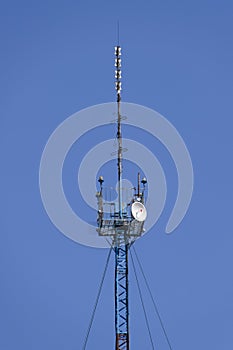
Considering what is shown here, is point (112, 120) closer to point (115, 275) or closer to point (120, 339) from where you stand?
point (115, 275)

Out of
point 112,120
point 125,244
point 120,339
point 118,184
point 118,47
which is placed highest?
point 118,47

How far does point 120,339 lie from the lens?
8531cm

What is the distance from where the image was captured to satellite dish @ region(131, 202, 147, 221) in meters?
84.2

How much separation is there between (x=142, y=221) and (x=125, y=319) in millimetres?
8835

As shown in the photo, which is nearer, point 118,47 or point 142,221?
point 142,221

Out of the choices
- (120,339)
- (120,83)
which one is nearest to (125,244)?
(120,339)

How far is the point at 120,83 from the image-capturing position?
300 ft

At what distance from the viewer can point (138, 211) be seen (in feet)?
277

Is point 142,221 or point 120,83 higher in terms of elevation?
point 120,83

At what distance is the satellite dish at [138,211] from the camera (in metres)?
84.2

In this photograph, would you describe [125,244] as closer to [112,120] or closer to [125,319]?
[125,319]

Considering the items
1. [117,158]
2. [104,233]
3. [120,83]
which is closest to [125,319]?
[104,233]

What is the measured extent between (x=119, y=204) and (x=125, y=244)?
354 cm

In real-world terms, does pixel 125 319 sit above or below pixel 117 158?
below
